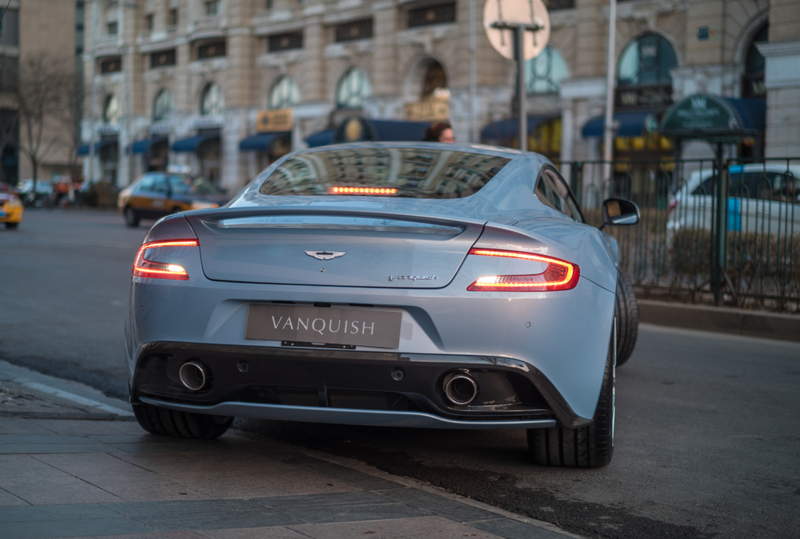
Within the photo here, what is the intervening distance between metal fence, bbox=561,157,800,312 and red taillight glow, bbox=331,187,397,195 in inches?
212

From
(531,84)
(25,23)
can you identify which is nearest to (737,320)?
(531,84)

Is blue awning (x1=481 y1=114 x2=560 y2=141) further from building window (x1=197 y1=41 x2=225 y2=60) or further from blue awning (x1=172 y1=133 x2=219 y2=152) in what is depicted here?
building window (x1=197 y1=41 x2=225 y2=60)

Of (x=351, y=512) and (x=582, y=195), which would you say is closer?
(x=351, y=512)

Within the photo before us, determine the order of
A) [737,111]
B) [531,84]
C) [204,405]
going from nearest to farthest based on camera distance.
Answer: [204,405] < [737,111] < [531,84]

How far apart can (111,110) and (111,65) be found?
9.37 feet

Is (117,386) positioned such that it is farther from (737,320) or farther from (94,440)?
(737,320)

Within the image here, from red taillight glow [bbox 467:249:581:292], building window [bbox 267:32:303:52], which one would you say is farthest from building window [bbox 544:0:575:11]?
red taillight glow [bbox 467:249:581:292]

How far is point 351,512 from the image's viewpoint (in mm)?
3109

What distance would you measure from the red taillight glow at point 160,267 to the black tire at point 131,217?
77.9 ft

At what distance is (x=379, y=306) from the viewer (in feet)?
10.6

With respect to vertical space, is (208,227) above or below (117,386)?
above

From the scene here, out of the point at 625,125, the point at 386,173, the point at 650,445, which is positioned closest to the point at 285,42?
the point at 625,125

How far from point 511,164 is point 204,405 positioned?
1768 mm

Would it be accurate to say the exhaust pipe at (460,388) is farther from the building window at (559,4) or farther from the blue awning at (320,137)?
the blue awning at (320,137)
